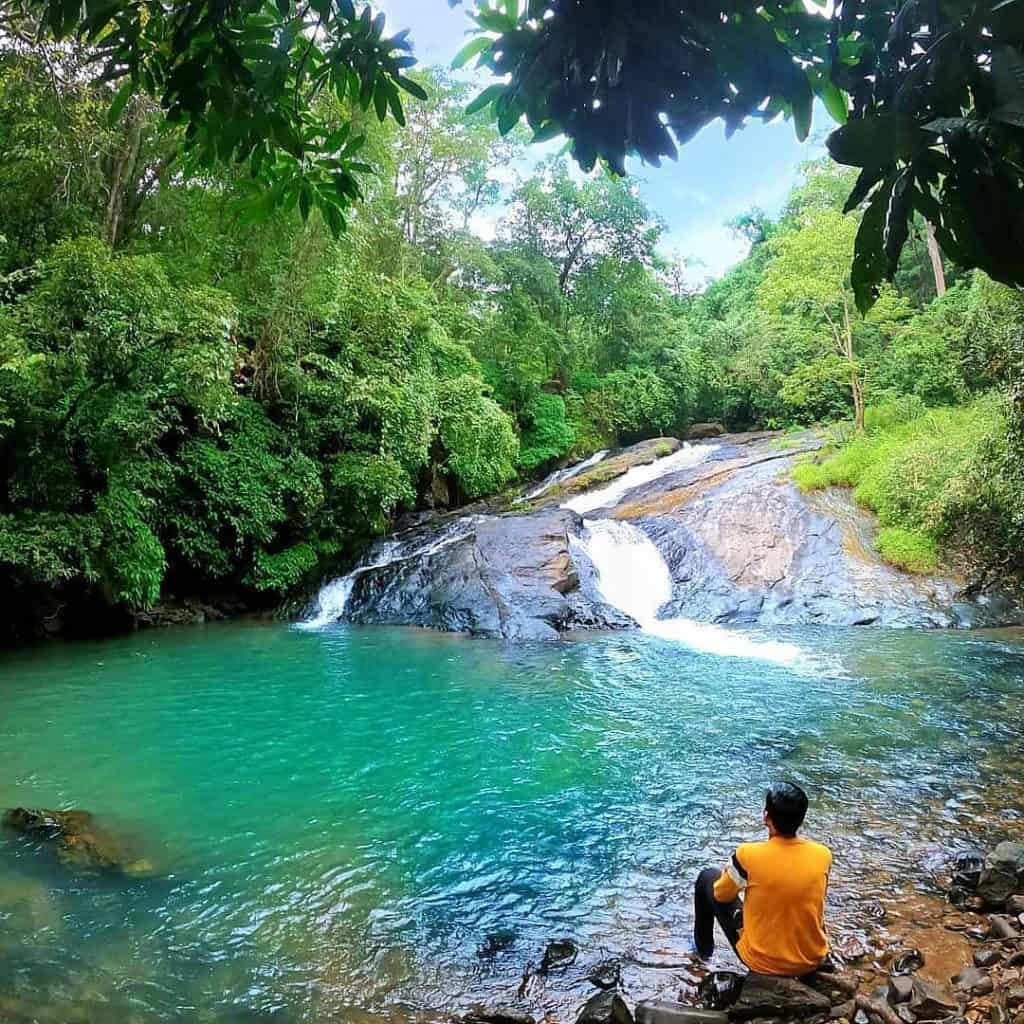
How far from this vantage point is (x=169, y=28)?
7.54 feet

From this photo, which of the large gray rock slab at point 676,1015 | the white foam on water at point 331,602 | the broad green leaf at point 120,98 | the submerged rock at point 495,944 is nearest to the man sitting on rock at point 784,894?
the large gray rock slab at point 676,1015

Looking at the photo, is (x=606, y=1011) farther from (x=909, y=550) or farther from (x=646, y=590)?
(x=909, y=550)

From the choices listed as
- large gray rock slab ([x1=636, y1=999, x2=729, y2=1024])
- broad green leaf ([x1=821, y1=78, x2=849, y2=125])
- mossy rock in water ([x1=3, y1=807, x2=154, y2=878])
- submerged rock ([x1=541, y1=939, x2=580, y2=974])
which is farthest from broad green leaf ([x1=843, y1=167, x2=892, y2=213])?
mossy rock in water ([x1=3, y1=807, x2=154, y2=878])

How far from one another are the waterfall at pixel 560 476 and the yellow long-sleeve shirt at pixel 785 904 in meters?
18.5

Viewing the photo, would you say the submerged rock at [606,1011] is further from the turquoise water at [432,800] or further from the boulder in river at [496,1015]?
the turquoise water at [432,800]

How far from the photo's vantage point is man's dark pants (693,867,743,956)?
3.71 meters

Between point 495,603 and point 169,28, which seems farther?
point 495,603

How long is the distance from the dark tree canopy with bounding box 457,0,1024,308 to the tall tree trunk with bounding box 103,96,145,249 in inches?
480

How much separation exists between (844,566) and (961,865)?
35.4 feet

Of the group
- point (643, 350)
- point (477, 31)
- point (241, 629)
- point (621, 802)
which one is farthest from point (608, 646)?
point (643, 350)

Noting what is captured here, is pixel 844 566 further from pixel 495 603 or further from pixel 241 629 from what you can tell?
pixel 241 629

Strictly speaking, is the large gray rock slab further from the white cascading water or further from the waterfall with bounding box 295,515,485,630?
the waterfall with bounding box 295,515,485,630

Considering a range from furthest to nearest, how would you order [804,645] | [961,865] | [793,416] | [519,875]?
1. [793,416]
2. [804,645]
3. [519,875]
4. [961,865]

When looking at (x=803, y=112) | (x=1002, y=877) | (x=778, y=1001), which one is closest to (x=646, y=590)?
(x=1002, y=877)
